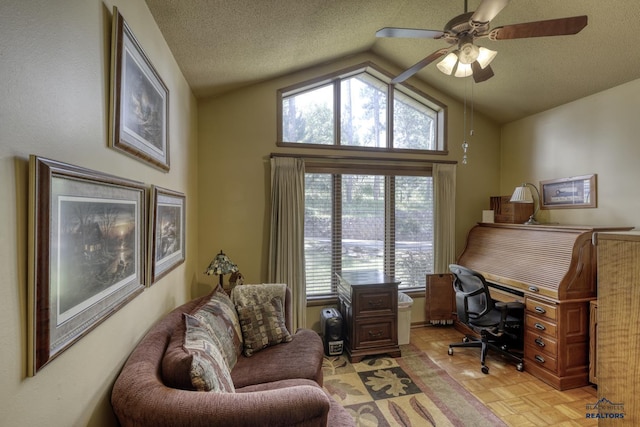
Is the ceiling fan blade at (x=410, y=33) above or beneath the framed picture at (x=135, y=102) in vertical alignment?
above

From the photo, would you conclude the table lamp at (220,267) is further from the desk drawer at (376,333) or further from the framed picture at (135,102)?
the desk drawer at (376,333)

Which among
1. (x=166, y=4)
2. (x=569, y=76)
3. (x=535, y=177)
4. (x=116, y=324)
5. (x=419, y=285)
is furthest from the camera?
(x=419, y=285)

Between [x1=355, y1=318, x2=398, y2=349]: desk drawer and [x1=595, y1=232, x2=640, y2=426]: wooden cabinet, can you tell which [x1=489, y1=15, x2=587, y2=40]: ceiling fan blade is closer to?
[x1=595, y1=232, x2=640, y2=426]: wooden cabinet

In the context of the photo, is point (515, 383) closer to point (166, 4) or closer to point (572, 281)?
point (572, 281)

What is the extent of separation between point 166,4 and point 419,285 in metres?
3.73

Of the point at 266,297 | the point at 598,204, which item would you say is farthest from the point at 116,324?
the point at 598,204

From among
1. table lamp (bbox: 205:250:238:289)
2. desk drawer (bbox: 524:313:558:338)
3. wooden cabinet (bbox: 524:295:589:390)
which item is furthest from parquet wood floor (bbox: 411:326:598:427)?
table lamp (bbox: 205:250:238:289)

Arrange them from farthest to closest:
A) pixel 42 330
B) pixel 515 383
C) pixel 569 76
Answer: pixel 569 76
pixel 515 383
pixel 42 330

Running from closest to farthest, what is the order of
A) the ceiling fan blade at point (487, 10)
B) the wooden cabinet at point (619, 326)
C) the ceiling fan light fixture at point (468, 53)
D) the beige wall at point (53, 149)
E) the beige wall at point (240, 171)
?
the beige wall at point (53, 149)
the wooden cabinet at point (619, 326)
the ceiling fan blade at point (487, 10)
the ceiling fan light fixture at point (468, 53)
the beige wall at point (240, 171)

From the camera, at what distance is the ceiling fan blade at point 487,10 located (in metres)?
1.39

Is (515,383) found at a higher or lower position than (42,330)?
lower

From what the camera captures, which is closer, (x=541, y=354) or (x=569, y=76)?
(x=541, y=354)

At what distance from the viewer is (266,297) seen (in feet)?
7.48

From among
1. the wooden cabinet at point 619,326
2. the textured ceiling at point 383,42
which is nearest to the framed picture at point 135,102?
the textured ceiling at point 383,42
